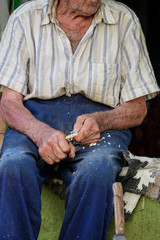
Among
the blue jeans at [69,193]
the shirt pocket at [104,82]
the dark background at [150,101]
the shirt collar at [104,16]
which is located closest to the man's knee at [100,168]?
the blue jeans at [69,193]

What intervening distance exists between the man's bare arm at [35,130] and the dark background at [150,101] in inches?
56.7

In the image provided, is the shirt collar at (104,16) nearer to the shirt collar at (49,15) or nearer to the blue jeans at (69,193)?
the shirt collar at (49,15)


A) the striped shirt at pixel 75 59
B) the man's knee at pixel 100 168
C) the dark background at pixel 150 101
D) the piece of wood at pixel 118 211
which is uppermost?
the striped shirt at pixel 75 59

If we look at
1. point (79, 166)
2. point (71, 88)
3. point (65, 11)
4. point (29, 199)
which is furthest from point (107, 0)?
point (29, 199)

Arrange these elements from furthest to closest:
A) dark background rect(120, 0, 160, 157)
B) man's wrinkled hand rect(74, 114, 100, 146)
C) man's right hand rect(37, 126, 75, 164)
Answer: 1. dark background rect(120, 0, 160, 157)
2. man's wrinkled hand rect(74, 114, 100, 146)
3. man's right hand rect(37, 126, 75, 164)

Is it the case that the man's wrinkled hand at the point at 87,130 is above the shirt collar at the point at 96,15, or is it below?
below

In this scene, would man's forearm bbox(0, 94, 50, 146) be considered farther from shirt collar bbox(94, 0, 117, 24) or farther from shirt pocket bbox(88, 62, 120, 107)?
shirt collar bbox(94, 0, 117, 24)

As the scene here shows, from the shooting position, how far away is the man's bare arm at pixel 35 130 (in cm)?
270

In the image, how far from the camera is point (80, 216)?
252 cm

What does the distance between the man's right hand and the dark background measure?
158 cm

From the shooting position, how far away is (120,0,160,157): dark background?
4.21 m

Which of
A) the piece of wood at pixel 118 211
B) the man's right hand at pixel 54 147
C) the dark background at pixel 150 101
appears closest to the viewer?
the piece of wood at pixel 118 211

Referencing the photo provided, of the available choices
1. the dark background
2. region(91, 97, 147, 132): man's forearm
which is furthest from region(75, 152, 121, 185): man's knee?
the dark background

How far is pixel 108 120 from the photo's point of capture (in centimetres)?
298
